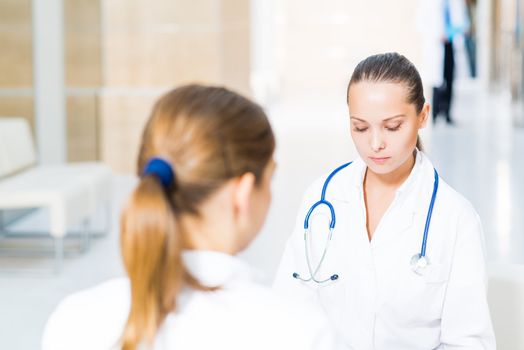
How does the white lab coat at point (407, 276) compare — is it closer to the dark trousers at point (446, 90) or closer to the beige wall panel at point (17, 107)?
the beige wall panel at point (17, 107)

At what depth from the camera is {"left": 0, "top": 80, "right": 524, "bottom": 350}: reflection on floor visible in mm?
5336

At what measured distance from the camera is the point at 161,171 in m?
1.38

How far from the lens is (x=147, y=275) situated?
1.36 m

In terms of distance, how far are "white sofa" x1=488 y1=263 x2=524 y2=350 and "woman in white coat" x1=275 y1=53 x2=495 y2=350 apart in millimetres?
253

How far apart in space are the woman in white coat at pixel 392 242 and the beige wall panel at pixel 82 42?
7155 millimetres

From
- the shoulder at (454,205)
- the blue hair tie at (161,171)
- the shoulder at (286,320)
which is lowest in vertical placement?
the shoulder at (454,205)

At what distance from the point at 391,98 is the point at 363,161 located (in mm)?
242

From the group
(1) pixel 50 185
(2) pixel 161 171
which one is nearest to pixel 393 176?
(2) pixel 161 171

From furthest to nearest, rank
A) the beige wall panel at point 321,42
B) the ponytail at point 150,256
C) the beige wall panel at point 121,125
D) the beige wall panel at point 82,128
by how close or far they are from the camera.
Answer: the beige wall panel at point 321,42 → the beige wall panel at point 121,125 → the beige wall panel at point 82,128 → the ponytail at point 150,256

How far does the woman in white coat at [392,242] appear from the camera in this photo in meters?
2.09

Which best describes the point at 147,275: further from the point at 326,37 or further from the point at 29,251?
the point at 326,37

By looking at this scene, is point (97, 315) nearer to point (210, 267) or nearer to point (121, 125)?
point (210, 267)

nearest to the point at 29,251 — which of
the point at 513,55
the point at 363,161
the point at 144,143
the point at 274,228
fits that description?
the point at 274,228

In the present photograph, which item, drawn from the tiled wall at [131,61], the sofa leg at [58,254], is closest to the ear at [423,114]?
the sofa leg at [58,254]
